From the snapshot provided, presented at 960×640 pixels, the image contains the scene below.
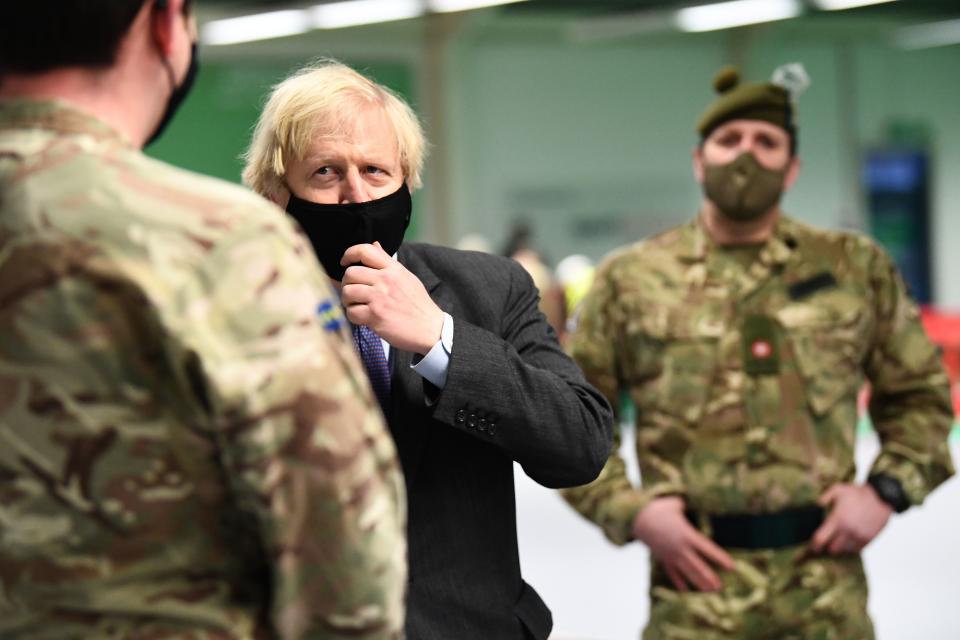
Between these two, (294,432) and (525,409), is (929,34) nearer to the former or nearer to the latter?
(525,409)

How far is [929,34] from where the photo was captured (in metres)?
17.4

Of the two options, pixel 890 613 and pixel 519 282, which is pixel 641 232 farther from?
pixel 519 282

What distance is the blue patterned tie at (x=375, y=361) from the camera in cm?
196

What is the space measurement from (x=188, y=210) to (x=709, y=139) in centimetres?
226

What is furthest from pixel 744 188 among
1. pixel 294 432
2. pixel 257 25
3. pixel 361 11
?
pixel 257 25

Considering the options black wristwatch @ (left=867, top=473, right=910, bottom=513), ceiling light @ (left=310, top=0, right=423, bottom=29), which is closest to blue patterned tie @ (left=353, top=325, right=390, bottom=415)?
black wristwatch @ (left=867, top=473, right=910, bottom=513)

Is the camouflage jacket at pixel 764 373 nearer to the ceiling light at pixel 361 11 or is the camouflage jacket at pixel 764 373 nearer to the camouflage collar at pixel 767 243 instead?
the camouflage collar at pixel 767 243

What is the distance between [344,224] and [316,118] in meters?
0.17

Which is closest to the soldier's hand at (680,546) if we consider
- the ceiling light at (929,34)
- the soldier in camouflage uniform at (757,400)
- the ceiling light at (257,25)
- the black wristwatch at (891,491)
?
the soldier in camouflage uniform at (757,400)

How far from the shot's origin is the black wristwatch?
2.99 metres

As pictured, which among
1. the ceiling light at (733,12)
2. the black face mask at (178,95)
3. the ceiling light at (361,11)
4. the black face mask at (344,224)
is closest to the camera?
the black face mask at (178,95)

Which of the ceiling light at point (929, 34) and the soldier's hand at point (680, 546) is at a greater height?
the ceiling light at point (929, 34)

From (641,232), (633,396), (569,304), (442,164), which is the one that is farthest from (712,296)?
(641,232)

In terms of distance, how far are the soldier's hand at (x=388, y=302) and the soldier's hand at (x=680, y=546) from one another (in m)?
1.27
